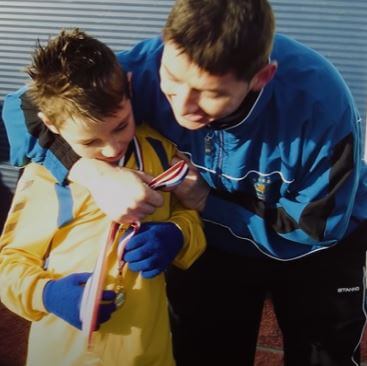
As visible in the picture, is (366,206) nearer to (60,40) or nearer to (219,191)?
(219,191)

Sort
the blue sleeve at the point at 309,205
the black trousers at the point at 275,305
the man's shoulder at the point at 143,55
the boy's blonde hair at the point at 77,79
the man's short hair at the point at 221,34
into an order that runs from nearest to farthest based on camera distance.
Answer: the man's short hair at the point at 221,34, the boy's blonde hair at the point at 77,79, the blue sleeve at the point at 309,205, the man's shoulder at the point at 143,55, the black trousers at the point at 275,305

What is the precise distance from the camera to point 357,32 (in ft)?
9.75

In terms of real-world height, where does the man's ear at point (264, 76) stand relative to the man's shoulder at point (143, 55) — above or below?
above

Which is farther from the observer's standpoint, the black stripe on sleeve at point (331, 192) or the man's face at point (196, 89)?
the black stripe on sleeve at point (331, 192)

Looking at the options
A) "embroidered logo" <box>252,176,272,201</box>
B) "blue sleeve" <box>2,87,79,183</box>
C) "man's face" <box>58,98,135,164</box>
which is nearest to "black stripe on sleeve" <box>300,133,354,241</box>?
"embroidered logo" <box>252,176,272,201</box>

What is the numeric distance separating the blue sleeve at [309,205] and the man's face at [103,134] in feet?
1.05

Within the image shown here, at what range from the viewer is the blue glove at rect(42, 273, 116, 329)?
1556mm

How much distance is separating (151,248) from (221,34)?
0.54 metres

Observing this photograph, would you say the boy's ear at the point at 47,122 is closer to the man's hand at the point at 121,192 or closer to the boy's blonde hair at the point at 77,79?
the boy's blonde hair at the point at 77,79

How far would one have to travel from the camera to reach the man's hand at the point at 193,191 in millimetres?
1703

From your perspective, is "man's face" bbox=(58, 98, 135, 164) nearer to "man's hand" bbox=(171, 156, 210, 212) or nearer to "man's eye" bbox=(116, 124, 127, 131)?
"man's eye" bbox=(116, 124, 127, 131)

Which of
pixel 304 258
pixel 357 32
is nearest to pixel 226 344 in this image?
pixel 304 258

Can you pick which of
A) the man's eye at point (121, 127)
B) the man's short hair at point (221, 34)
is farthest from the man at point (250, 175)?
the man's eye at point (121, 127)

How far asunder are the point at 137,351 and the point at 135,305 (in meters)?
0.12
